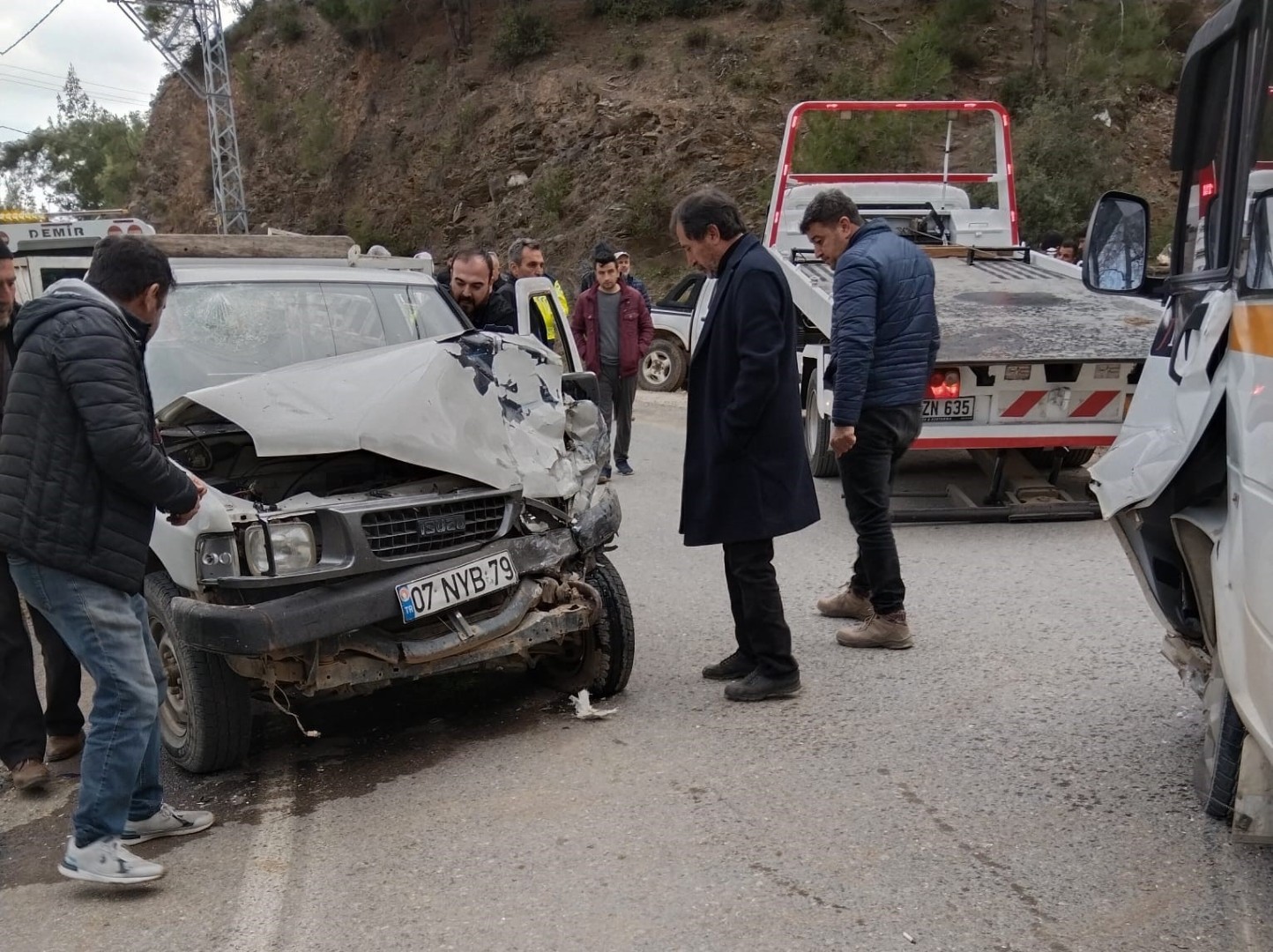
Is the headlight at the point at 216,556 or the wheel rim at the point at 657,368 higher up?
the headlight at the point at 216,556

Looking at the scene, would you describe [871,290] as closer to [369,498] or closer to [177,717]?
[369,498]

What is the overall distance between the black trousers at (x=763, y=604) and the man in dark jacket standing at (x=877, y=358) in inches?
28.2

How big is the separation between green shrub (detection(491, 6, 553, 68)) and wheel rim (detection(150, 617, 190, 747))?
29880mm

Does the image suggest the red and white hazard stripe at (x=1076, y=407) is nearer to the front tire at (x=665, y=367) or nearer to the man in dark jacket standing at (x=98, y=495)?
the man in dark jacket standing at (x=98, y=495)

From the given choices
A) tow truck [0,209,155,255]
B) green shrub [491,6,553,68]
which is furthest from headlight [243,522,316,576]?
green shrub [491,6,553,68]

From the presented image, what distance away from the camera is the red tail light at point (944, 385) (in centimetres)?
743

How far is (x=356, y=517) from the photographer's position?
3902 millimetres

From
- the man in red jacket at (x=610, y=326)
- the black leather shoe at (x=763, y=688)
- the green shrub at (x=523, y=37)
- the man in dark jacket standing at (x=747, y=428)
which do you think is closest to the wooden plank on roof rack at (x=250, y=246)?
the man in dark jacket standing at (x=747, y=428)

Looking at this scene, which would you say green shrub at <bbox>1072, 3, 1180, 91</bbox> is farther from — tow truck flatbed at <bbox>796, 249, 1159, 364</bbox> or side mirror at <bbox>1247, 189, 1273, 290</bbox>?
side mirror at <bbox>1247, 189, 1273, 290</bbox>

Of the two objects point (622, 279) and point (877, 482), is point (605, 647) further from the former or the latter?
point (622, 279)

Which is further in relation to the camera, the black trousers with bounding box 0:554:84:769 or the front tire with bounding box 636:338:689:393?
the front tire with bounding box 636:338:689:393

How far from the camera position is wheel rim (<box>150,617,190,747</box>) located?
427 cm

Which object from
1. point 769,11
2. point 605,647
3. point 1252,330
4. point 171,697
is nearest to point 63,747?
point 171,697

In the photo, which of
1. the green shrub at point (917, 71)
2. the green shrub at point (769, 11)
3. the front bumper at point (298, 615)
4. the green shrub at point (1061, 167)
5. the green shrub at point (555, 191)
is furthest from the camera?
the green shrub at point (769, 11)
